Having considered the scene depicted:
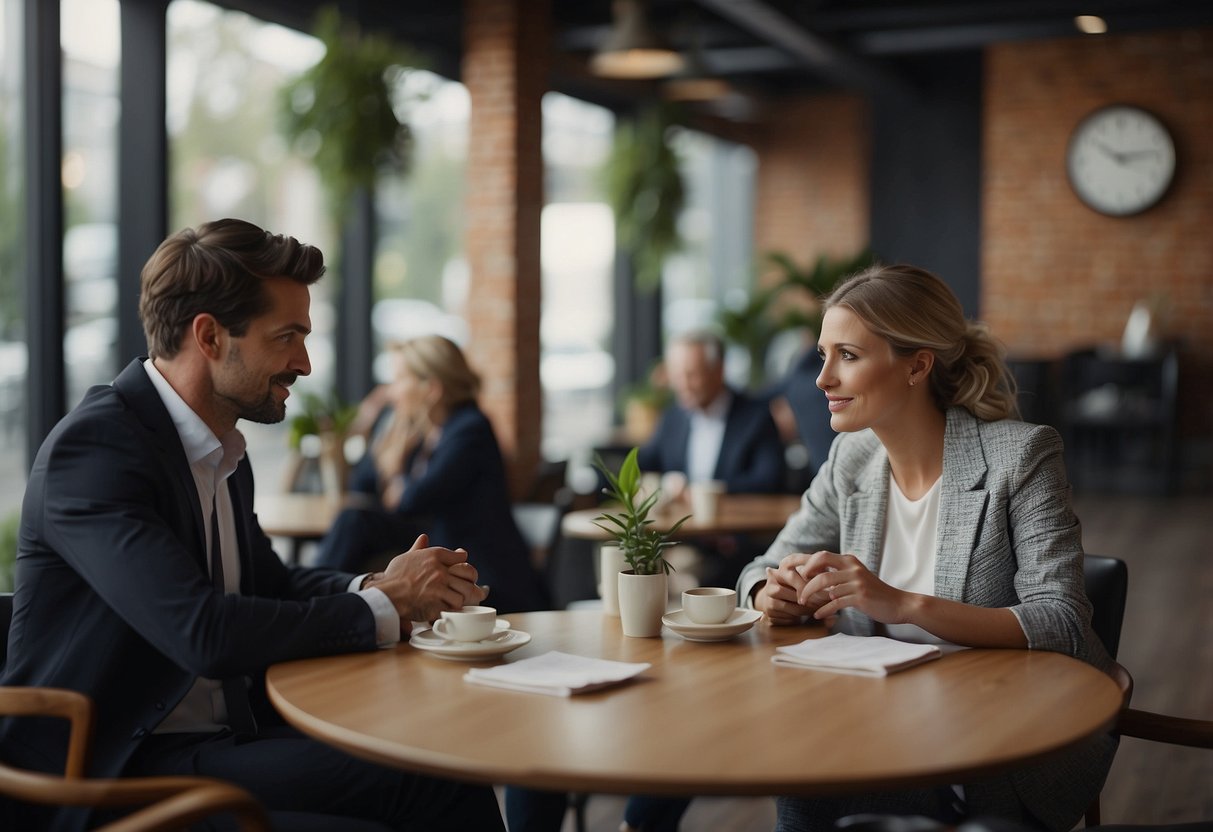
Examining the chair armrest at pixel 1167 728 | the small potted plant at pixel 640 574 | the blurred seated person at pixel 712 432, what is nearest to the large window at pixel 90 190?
the blurred seated person at pixel 712 432

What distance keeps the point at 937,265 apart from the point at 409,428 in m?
7.41

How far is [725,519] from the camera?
4.21m

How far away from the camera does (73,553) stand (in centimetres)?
189

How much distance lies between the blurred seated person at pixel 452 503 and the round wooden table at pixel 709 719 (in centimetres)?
168

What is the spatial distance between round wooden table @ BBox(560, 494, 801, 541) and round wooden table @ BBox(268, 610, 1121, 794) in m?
2.01

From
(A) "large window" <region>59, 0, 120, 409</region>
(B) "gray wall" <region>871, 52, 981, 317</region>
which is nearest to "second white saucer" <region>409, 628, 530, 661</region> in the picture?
(A) "large window" <region>59, 0, 120, 409</region>

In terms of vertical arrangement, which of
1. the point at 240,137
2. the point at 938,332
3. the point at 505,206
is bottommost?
the point at 938,332

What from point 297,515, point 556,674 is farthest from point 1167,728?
point 297,515

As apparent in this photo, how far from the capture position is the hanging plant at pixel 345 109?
535cm

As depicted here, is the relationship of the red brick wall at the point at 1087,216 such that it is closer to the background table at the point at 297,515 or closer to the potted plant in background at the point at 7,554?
the background table at the point at 297,515

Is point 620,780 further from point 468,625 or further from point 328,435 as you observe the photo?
point 328,435

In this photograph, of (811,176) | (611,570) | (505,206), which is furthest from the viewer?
(811,176)

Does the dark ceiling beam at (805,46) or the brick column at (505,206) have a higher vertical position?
the dark ceiling beam at (805,46)

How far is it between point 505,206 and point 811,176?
6122 millimetres
